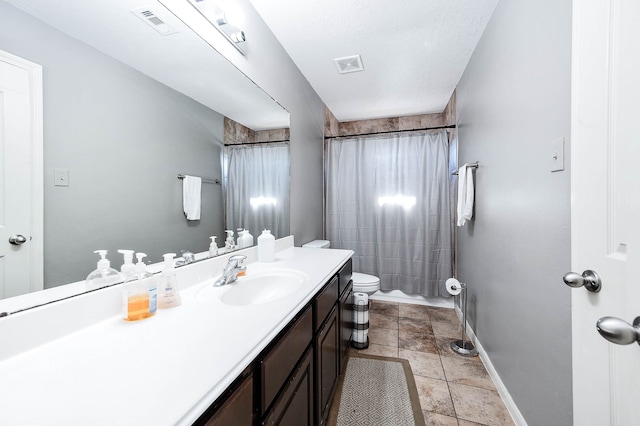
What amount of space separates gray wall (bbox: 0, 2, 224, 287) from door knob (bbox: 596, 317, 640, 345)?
1.27 meters

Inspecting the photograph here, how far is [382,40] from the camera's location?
6.00ft

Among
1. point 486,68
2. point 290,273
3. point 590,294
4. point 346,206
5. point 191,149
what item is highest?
point 486,68

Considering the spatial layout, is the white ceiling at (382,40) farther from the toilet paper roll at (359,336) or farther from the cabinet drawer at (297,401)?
the toilet paper roll at (359,336)

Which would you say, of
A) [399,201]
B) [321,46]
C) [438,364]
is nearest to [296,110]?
[321,46]

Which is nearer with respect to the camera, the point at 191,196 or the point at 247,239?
the point at 191,196

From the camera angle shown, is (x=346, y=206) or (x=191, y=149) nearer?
(x=191, y=149)

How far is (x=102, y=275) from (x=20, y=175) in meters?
0.33

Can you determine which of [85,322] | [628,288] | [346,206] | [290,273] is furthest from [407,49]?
[85,322]

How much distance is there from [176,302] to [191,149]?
0.66 metres

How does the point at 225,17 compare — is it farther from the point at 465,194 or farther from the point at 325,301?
the point at 465,194

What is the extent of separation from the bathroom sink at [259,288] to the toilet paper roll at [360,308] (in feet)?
2.79

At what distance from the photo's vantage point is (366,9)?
155cm

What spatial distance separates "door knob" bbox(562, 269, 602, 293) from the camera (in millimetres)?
603

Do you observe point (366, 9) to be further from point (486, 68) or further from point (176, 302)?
point (176, 302)
